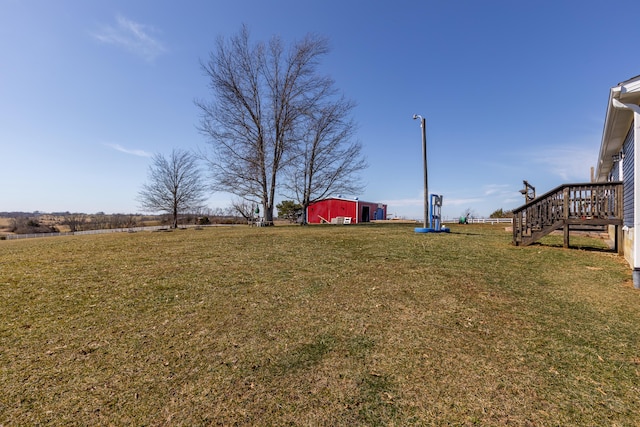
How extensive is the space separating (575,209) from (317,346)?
29.4 ft

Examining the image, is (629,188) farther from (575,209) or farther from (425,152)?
(425,152)

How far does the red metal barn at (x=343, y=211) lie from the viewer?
104ft

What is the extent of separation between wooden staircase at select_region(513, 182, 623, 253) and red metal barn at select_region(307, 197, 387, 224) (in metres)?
20.7

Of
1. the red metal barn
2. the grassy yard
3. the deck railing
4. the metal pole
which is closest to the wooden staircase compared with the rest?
the deck railing

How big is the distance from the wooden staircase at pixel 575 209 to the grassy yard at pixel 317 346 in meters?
2.61

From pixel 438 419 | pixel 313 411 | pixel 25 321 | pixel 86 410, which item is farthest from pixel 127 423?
pixel 25 321

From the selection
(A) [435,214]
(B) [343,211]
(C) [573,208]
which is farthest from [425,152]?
(B) [343,211]

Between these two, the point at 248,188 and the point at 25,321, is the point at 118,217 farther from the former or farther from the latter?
the point at 25,321

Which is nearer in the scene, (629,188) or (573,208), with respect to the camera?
(629,188)

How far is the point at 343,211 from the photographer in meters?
32.4

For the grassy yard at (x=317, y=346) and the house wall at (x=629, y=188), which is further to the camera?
the house wall at (x=629, y=188)

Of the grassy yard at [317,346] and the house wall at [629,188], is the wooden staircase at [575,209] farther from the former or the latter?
the grassy yard at [317,346]

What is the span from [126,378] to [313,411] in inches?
65.8

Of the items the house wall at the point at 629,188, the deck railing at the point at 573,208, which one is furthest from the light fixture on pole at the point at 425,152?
the house wall at the point at 629,188
